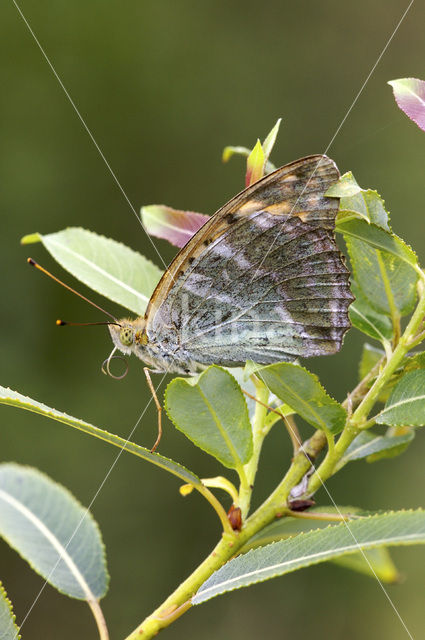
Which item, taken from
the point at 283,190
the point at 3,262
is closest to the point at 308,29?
the point at 3,262

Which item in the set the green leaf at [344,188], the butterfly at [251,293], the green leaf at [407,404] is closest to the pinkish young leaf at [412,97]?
the green leaf at [344,188]

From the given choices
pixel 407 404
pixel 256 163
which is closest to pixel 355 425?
pixel 407 404

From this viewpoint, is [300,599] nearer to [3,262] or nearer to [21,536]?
[3,262]

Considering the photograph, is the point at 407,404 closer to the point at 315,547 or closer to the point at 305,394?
the point at 305,394

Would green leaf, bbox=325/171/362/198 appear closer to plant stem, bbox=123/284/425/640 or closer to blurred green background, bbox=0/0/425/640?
plant stem, bbox=123/284/425/640

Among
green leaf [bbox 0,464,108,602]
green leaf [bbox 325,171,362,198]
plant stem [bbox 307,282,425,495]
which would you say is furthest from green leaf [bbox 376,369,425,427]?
green leaf [bbox 0,464,108,602]

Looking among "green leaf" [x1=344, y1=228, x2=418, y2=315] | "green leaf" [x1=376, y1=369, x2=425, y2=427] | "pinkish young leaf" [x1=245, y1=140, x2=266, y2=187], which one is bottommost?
"green leaf" [x1=376, y1=369, x2=425, y2=427]
